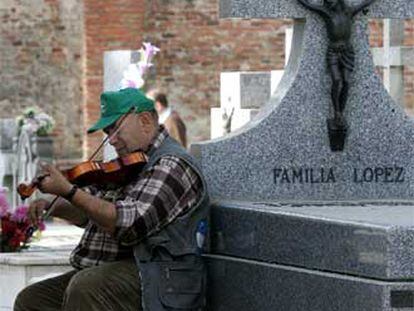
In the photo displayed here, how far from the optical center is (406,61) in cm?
1878

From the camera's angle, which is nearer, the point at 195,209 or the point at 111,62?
the point at 195,209

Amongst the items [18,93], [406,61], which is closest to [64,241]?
[406,61]

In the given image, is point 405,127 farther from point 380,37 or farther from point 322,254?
point 380,37

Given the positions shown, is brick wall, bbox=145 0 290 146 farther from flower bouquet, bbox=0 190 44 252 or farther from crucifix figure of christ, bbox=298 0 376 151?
crucifix figure of christ, bbox=298 0 376 151

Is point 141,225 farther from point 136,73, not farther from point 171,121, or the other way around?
point 171,121

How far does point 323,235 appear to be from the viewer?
8.26 meters

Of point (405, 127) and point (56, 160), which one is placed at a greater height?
point (405, 127)

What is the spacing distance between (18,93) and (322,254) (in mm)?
19490

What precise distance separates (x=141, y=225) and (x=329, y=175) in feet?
4.11

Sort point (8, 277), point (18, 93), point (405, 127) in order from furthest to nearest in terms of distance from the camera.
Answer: point (18, 93) → point (8, 277) → point (405, 127)

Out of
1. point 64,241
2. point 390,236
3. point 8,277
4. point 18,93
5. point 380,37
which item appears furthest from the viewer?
point 18,93

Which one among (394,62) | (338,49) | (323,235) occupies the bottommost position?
(323,235)

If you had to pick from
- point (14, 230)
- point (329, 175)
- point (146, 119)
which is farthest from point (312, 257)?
point (14, 230)

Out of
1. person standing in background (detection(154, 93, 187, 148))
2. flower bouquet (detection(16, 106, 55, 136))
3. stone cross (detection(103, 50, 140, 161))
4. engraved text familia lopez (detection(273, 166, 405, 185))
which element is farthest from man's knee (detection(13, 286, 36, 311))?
flower bouquet (detection(16, 106, 55, 136))
